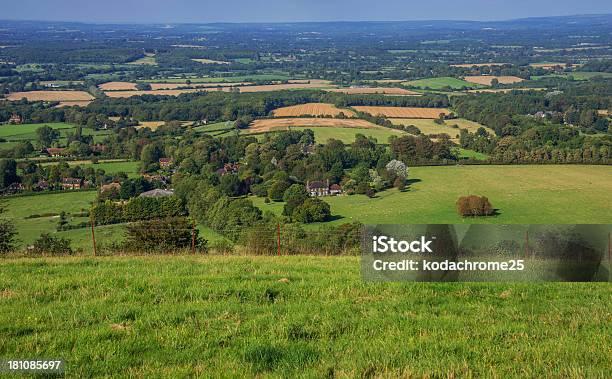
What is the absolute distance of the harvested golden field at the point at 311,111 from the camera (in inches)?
3322

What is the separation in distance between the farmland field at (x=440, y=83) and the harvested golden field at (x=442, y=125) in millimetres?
35360

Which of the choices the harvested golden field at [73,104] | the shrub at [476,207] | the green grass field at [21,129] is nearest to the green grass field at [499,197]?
the shrub at [476,207]

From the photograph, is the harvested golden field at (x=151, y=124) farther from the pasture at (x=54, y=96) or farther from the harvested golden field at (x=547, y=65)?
the harvested golden field at (x=547, y=65)

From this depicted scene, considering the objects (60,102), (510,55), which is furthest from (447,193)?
(510,55)

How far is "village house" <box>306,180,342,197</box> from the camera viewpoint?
156ft

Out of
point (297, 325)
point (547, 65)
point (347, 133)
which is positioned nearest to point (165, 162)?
point (347, 133)

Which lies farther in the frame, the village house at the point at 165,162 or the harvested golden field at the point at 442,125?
the harvested golden field at the point at 442,125

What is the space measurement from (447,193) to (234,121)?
40.7m

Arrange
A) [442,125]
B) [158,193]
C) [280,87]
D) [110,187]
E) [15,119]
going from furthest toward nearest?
[280,87] → [15,119] → [442,125] → [110,187] → [158,193]

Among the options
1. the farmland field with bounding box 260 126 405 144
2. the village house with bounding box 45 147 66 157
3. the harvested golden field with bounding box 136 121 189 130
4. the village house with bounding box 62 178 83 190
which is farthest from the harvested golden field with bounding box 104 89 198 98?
the village house with bounding box 62 178 83 190

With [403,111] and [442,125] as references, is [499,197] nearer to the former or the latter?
[442,125]

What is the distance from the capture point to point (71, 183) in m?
48.5

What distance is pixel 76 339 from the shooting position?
6.71 meters

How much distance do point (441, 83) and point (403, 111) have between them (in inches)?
1483
